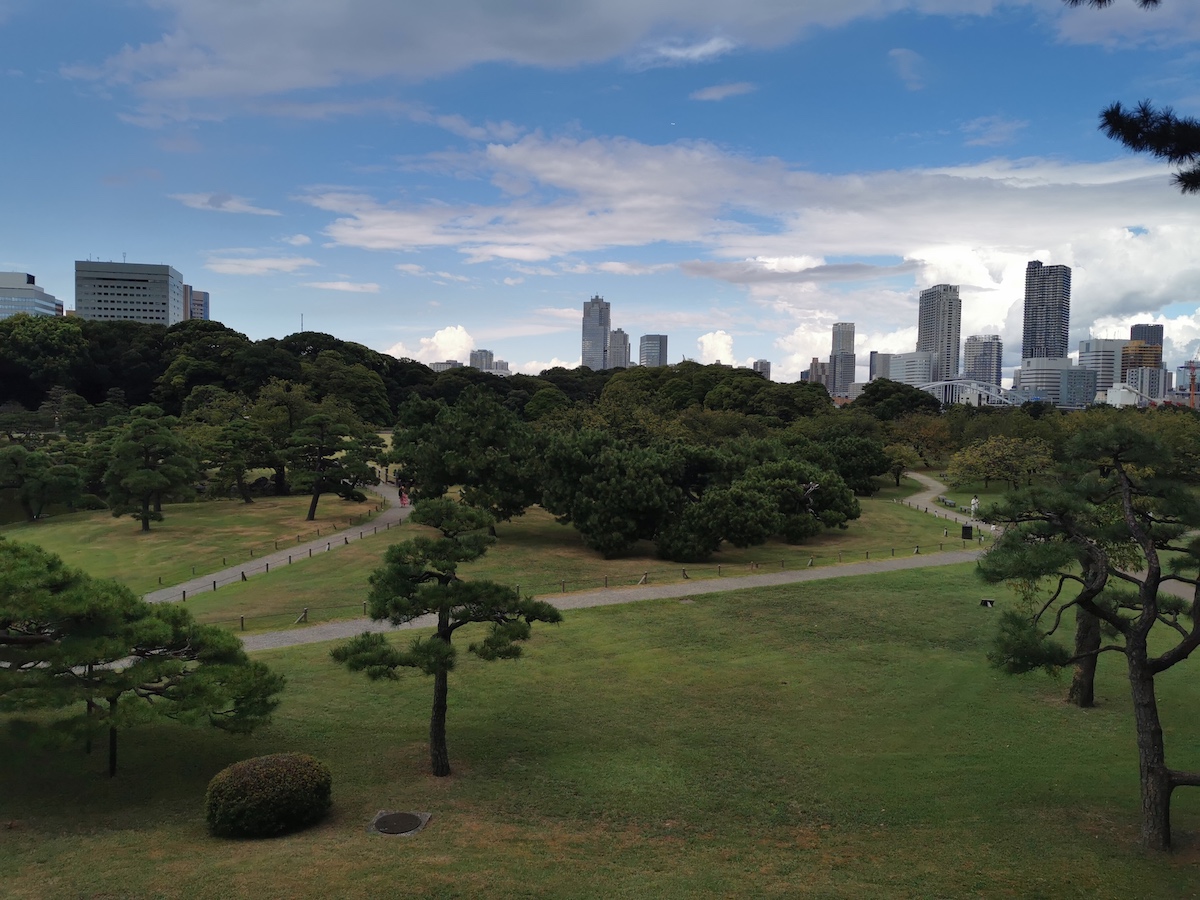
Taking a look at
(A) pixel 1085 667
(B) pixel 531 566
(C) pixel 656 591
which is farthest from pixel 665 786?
(B) pixel 531 566

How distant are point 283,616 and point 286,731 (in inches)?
349

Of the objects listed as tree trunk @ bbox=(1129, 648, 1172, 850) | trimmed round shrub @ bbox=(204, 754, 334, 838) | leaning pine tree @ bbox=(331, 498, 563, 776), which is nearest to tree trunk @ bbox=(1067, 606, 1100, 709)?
tree trunk @ bbox=(1129, 648, 1172, 850)

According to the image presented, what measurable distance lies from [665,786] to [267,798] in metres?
6.04

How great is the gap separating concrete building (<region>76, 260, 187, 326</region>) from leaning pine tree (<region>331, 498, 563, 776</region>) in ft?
572

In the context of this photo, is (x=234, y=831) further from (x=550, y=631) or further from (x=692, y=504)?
(x=692, y=504)

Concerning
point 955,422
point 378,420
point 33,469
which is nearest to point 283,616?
point 33,469

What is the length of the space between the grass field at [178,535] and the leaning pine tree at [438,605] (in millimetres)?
17904

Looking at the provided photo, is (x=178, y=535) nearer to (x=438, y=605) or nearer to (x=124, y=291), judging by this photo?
(x=438, y=605)

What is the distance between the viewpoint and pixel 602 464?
32188 millimetres

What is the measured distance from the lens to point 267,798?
1056 cm

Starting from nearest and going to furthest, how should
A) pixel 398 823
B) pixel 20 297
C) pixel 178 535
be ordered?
pixel 398 823
pixel 178 535
pixel 20 297

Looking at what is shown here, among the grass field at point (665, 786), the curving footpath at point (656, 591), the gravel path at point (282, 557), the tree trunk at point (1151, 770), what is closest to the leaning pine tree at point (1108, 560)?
the tree trunk at point (1151, 770)

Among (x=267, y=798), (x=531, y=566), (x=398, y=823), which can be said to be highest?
(x=267, y=798)

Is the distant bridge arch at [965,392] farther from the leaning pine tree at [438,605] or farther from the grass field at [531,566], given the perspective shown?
the leaning pine tree at [438,605]
